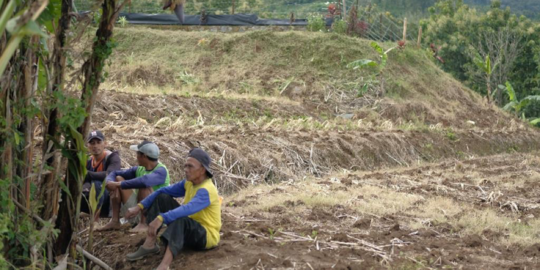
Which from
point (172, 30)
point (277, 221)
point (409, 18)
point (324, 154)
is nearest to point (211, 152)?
point (324, 154)

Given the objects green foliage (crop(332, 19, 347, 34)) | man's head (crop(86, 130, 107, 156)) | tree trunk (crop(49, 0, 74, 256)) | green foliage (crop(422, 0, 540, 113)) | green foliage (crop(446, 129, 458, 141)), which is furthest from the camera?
green foliage (crop(422, 0, 540, 113))

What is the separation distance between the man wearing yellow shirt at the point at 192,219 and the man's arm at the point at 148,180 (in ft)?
1.64

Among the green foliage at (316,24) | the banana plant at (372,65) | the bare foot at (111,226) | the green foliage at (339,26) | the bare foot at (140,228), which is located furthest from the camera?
the green foliage at (339,26)

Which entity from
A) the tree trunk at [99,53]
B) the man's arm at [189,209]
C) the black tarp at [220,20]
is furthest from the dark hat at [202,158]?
the black tarp at [220,20]

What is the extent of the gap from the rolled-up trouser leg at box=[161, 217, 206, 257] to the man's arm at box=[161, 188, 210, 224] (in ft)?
0.16

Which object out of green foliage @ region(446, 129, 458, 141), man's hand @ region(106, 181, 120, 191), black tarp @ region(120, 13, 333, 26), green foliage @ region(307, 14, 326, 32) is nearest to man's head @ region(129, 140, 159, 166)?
man's hand @ region(106, 181, 120, 191)

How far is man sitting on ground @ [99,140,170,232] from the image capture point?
693 cm

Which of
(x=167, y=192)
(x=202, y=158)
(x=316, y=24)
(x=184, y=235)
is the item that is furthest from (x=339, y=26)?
(x=184, y=235)

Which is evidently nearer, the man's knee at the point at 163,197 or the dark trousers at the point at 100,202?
the man's knee at the point at 163,197

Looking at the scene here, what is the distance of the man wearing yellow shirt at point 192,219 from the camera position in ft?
19.6

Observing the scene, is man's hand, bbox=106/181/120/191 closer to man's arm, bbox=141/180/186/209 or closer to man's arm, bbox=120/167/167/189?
man's arm, bbox=120/167/167/189

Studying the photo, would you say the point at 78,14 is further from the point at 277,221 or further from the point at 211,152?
the point at 211,152

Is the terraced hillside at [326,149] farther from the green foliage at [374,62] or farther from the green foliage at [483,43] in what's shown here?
the green foliage at [483,43]

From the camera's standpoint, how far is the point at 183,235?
6.02 meters
